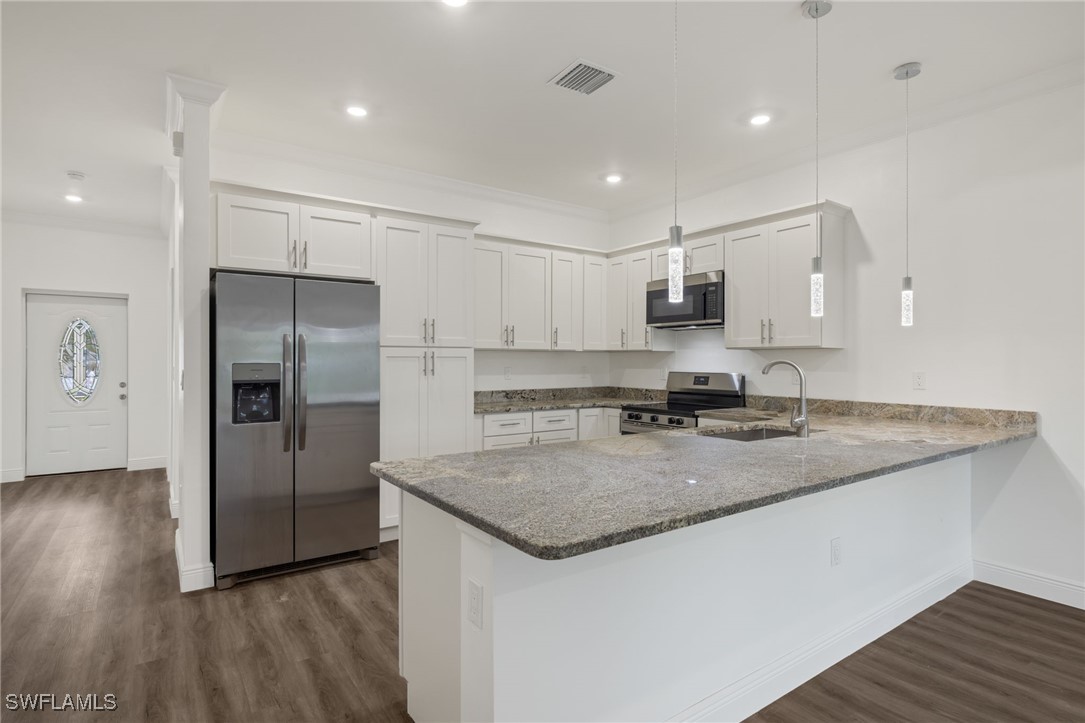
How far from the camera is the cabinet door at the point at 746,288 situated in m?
4.02

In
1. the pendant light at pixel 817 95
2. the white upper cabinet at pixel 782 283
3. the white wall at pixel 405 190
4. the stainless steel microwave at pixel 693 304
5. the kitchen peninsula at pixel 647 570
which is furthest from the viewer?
the stainless steel microwave at pixel 693 304

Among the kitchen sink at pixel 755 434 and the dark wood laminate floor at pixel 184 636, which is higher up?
the kitchen sink at pixel 755 434

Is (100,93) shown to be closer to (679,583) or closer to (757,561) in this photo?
(679,583)

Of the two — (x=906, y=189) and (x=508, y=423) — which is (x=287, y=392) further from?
(x=906, y=189)

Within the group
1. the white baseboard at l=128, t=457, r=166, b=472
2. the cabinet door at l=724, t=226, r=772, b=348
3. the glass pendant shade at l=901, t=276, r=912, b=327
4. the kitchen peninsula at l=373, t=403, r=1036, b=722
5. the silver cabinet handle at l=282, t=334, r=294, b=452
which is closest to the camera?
the kitchen peninsula at l=373, t=403, r=1036, b=722

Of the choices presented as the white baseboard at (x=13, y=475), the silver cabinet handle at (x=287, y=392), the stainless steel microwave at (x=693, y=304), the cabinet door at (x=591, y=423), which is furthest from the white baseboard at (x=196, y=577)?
the white baseboard at (x=13, y=475)

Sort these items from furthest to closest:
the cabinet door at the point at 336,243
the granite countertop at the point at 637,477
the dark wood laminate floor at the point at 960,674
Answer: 1. the cabinet door at the point at 336,243
2. the dark wood laminate floor at the point at 960,674
3. the granite countertop at the point at 637,477

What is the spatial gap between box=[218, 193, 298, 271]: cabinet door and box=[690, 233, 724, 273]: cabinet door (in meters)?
2.90

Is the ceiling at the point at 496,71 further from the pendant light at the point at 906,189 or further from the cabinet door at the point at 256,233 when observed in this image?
the cabinet door at the point at 256,233

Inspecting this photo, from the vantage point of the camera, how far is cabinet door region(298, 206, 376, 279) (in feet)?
11.8

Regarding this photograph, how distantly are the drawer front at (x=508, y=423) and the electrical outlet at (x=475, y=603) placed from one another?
292 centimetres

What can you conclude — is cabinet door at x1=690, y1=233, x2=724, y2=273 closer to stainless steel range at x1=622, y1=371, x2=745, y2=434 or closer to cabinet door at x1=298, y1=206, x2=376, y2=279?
stainless steel range at x1=622, y1=371, x2=745, y2=434

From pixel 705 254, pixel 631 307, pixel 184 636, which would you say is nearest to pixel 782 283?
pixel 705 254

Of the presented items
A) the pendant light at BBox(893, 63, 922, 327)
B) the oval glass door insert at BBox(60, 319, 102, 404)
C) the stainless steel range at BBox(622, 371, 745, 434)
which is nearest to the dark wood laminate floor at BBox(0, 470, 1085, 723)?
the pendant light at BBox(893, 63, 922, 327)
